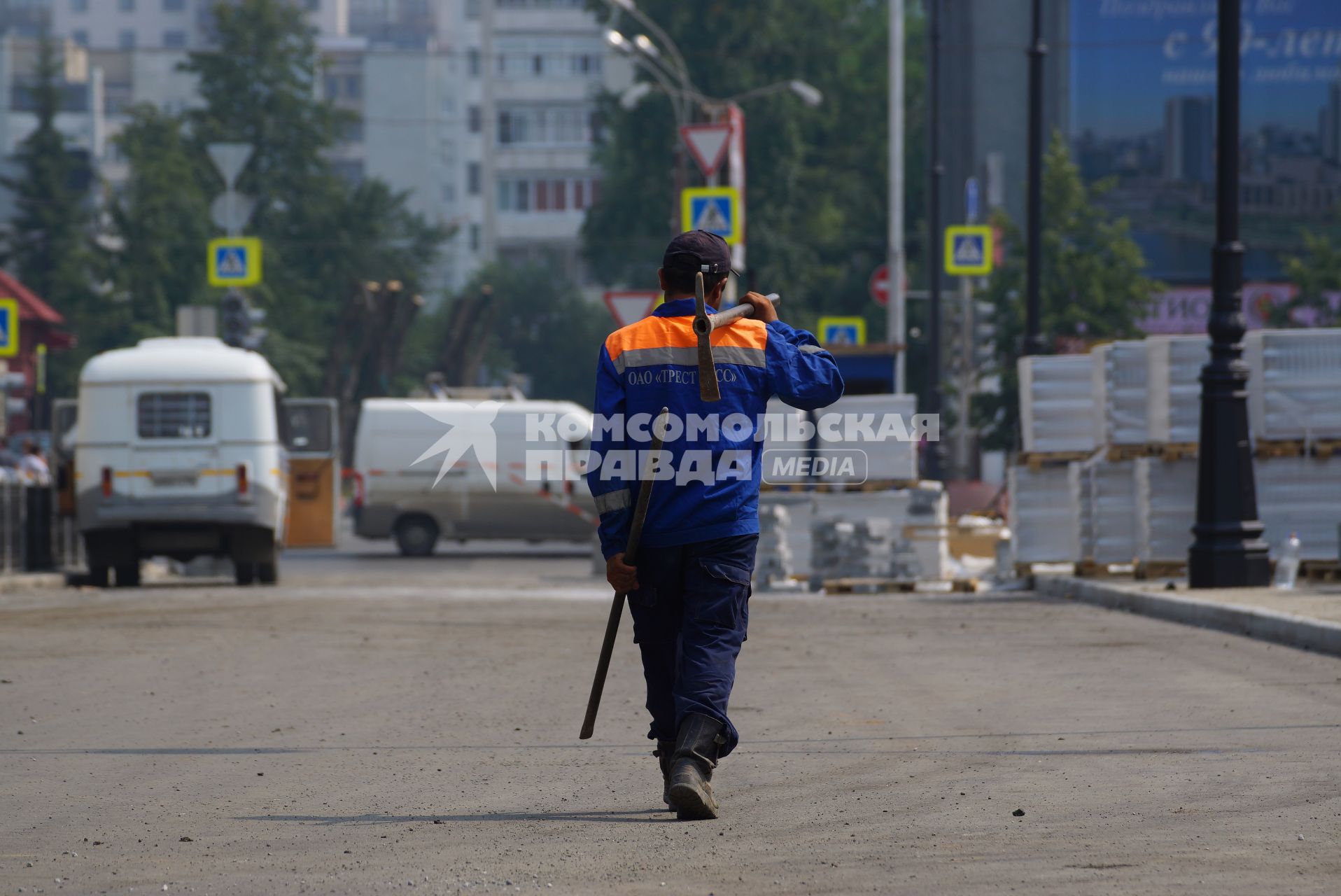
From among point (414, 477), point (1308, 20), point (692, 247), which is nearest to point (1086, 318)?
point (414, 477)

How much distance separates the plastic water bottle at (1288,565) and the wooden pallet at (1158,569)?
147 cm

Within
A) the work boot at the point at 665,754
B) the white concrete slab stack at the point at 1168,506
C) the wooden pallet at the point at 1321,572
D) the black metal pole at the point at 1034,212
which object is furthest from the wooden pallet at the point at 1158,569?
the work boot at the point at 665,754

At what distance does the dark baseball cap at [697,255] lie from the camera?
694cm

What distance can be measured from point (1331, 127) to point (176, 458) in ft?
96.0

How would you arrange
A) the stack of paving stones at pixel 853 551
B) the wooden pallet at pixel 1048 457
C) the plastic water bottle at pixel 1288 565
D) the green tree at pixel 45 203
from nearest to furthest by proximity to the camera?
the plastic water bottle at pixel 1288 565, the wooden pallet at pixel 1048 457, the stack of paving stones at pixel 853 551, the green tree at pixel 45 203

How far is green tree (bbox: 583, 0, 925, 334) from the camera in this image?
2392 inches

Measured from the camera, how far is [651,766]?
7.85 m

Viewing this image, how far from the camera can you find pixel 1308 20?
4403 centimetres

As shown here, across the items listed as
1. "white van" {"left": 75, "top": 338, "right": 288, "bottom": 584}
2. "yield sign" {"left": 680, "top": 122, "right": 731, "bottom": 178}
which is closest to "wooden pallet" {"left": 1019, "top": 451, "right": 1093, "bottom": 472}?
"white van" {"left": 75, "top": 338, "right": 288, "bottom": 584}

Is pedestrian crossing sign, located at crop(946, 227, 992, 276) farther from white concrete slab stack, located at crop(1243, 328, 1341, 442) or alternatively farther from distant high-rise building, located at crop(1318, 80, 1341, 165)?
white concrete slab stack, located at crop(1243, 328, 1341, 442)

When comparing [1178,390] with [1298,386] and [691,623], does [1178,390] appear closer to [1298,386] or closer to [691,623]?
[1298,386]

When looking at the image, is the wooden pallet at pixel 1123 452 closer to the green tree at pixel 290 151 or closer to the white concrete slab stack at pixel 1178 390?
the white concrete slab stack at pixel 1178 390

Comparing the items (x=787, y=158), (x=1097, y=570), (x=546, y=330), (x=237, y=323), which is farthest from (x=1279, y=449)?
(x=546, y=330)

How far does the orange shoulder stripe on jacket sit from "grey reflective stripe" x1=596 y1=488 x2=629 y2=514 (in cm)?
44
